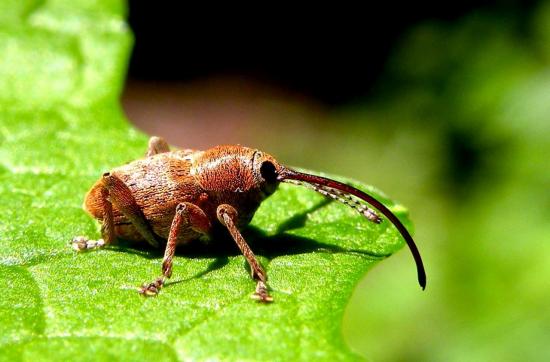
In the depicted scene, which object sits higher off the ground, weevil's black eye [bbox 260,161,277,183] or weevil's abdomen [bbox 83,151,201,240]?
weevil's black eye [bbox 260,161,277,183]

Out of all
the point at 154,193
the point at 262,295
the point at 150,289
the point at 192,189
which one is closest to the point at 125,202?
the point at 154,193

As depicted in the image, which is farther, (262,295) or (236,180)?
(236,180)

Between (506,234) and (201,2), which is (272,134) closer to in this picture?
(201,2)

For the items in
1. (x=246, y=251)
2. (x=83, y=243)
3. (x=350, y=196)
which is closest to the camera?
(x=246, y=251)

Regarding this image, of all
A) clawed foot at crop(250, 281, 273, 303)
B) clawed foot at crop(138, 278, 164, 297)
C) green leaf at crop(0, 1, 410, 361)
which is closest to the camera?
green leaf at crop(0, 1, 410, 361)

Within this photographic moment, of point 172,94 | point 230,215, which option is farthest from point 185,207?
point 172,94

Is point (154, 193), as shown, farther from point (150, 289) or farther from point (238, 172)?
point (150, 289)

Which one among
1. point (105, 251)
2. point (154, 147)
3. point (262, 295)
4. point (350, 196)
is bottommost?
point (105, 251)

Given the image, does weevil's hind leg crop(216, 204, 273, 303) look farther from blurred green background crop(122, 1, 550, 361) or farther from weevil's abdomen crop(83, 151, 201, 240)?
blurred green background crop(122, 1, 550, 361)

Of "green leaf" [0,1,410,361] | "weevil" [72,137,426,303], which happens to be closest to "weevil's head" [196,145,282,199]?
"weevil" [72,137,426,303]
